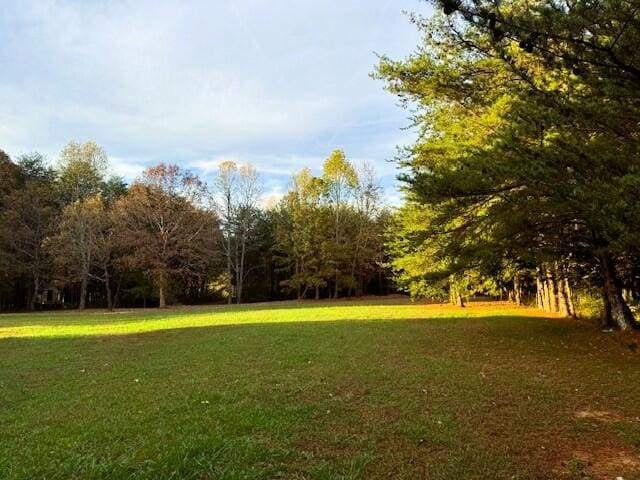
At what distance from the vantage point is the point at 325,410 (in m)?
5.36

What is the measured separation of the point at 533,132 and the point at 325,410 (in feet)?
13.5

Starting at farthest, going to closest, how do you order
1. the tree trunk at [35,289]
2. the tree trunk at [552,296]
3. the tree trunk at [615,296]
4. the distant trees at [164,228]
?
the tree trunk at [35,289]
the distant trees at [164,228]
the tree trunk at [552,296]
the tree trunk at [615,296]

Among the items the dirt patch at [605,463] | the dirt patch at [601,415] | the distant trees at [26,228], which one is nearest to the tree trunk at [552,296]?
the dirt patch at [601,415]

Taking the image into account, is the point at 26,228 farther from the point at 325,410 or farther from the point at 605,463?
the point at 605,463

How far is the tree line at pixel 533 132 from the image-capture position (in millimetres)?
4477

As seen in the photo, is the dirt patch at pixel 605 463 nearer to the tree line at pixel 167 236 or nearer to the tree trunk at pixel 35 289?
the tree line at pixel 167 236

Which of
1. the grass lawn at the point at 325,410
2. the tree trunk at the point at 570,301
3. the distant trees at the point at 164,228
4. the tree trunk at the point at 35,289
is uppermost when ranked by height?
the distant trees at the point at 164,228

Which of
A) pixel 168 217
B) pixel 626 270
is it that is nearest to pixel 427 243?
pixel 626 270

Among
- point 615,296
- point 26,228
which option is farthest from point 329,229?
point 615,296

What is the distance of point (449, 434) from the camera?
454 cm

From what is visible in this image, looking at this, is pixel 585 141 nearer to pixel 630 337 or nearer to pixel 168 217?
pixel 630 337

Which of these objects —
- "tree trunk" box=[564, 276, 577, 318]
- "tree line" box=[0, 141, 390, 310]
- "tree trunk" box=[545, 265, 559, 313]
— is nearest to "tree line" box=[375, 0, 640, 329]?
"tree trunk" box=[564, 276, 577, 318]

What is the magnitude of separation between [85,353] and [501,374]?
27.4ft

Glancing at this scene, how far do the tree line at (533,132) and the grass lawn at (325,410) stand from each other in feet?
6.39
